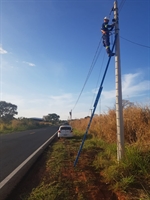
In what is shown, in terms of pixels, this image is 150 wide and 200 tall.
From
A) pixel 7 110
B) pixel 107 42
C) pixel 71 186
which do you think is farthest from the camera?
pixel 7 110

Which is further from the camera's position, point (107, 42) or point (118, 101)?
point (107, 42)

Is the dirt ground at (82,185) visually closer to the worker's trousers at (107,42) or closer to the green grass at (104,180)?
the green grass at (104,180)

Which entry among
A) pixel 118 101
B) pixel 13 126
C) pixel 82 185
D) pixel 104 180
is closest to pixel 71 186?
pixel 82 185

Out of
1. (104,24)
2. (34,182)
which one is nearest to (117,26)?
(104,24)

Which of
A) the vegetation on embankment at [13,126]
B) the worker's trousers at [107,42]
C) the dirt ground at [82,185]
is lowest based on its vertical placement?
the dirt ground at [82,185]

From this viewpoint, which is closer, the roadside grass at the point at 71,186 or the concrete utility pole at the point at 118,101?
the roadside grass at the point at 71,186

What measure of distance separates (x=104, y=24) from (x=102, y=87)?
2180 mm

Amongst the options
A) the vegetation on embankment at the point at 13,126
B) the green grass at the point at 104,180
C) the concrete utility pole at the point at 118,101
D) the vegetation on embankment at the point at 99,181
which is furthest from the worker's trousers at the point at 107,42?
the vegetation on embankment at the point at 13,126

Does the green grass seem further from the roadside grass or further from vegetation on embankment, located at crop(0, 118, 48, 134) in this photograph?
vegetation on embankment, located at crop(0, 118, 48, 134)

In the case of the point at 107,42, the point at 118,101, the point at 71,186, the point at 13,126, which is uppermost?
the point at 107,42

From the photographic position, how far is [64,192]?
12.8ft

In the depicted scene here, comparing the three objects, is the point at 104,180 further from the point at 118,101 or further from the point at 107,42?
the point at 107,42

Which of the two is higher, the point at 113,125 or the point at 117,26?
the point at 117,26

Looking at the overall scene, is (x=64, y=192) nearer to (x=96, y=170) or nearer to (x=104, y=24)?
(x=96, y=170)
